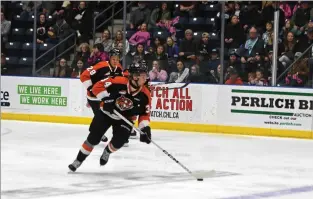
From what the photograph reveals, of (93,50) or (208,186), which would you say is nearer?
(208,186)

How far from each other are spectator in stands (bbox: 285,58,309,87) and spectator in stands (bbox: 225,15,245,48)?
3.01 ft

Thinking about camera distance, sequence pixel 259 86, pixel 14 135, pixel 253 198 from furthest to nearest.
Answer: pixel 259 86
pixel 14 135
pixel 253 198

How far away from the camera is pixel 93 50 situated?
1280cm

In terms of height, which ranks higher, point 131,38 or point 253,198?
point 131,38

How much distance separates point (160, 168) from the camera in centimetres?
752

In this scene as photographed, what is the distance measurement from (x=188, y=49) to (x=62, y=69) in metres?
2.30

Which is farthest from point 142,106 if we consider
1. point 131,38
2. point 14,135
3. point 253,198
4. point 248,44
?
point 131,38

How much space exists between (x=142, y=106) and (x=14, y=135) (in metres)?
4.13

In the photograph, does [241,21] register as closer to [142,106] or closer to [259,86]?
[259,86]

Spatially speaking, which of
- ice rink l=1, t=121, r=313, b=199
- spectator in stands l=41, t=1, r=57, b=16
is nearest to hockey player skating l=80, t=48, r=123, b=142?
ice rink l=1, t=121, r=313, b=199

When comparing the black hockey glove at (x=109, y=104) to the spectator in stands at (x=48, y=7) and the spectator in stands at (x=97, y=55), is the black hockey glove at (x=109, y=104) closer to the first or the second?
the spectator in stands at (x=97, y=55)

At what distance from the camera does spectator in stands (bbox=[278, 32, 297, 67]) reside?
11.2 m

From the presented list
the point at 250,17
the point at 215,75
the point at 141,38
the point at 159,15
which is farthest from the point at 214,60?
the point at 159,15

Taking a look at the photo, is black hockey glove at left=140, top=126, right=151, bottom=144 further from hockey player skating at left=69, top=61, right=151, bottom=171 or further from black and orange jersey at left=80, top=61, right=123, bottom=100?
black and orange jersey at left=80, top=61, right=123, bottom=100
